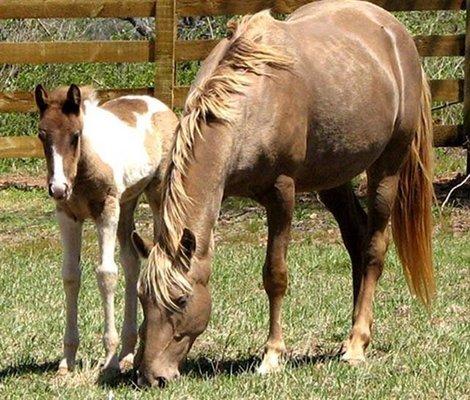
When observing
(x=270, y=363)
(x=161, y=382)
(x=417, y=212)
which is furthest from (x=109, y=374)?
(x=417, y=212)

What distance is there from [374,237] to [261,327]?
75 centimetres

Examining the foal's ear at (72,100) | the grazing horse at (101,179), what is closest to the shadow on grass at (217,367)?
the grazing horse at (101,179)

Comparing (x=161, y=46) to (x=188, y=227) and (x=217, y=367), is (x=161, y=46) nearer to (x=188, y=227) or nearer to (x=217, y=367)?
(x=217, y=367)

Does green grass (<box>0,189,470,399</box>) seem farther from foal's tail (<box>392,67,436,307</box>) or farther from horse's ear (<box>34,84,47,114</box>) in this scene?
horse's ear (<box>34,84,47,114</box>)

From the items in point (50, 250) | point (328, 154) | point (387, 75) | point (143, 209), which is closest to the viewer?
point (328, 154)

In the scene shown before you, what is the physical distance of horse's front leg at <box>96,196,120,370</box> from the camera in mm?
5582

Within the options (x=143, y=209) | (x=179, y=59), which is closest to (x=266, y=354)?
(x=143, y=209)

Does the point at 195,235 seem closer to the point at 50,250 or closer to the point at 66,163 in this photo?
the point at 66,163

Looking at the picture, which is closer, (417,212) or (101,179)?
(101,179)

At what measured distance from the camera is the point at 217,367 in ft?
18.7

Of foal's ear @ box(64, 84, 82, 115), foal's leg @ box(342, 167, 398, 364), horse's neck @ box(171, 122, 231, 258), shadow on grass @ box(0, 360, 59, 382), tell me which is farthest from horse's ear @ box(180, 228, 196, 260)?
foal's leg @ box(342, 167, 398, 364)

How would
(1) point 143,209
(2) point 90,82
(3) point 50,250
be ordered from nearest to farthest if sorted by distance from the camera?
(3) point 50,250 < (1) point 143,209 < (2) point 90,82

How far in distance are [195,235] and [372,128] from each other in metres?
1.39

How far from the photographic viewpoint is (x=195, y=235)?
521 cm
